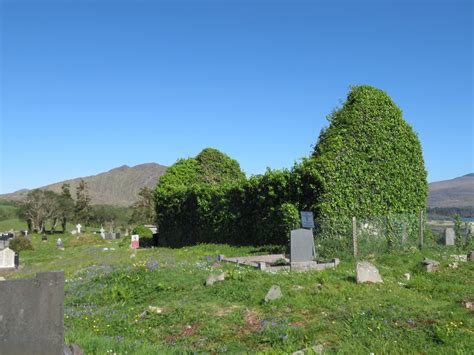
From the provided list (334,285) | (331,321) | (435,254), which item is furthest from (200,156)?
(331,321)

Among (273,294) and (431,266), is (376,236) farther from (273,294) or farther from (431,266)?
(273,294)

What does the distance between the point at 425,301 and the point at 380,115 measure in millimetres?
13032

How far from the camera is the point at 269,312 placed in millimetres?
9656

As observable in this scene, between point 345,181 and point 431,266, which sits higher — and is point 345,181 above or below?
above

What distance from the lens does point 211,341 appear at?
8.38 meters

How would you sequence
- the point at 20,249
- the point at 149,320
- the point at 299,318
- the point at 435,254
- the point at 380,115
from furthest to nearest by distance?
the point at 20,249 < the point at 380,115 < the point at 435,254 < the point at 149,320 < the point at 299,318

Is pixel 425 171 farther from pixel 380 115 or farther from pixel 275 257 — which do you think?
pixel 275 257

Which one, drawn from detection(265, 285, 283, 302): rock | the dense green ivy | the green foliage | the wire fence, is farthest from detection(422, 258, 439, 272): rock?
the green foliage

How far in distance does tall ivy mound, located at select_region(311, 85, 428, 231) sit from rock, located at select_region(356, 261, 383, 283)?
789 centimetres

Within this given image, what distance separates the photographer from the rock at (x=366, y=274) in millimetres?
11539

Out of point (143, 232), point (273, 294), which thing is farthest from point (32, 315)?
point (143, 232)

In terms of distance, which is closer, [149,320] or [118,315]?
[149,320]

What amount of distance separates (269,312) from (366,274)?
3121 millimetres

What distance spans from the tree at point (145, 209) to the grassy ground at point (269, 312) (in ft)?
174
